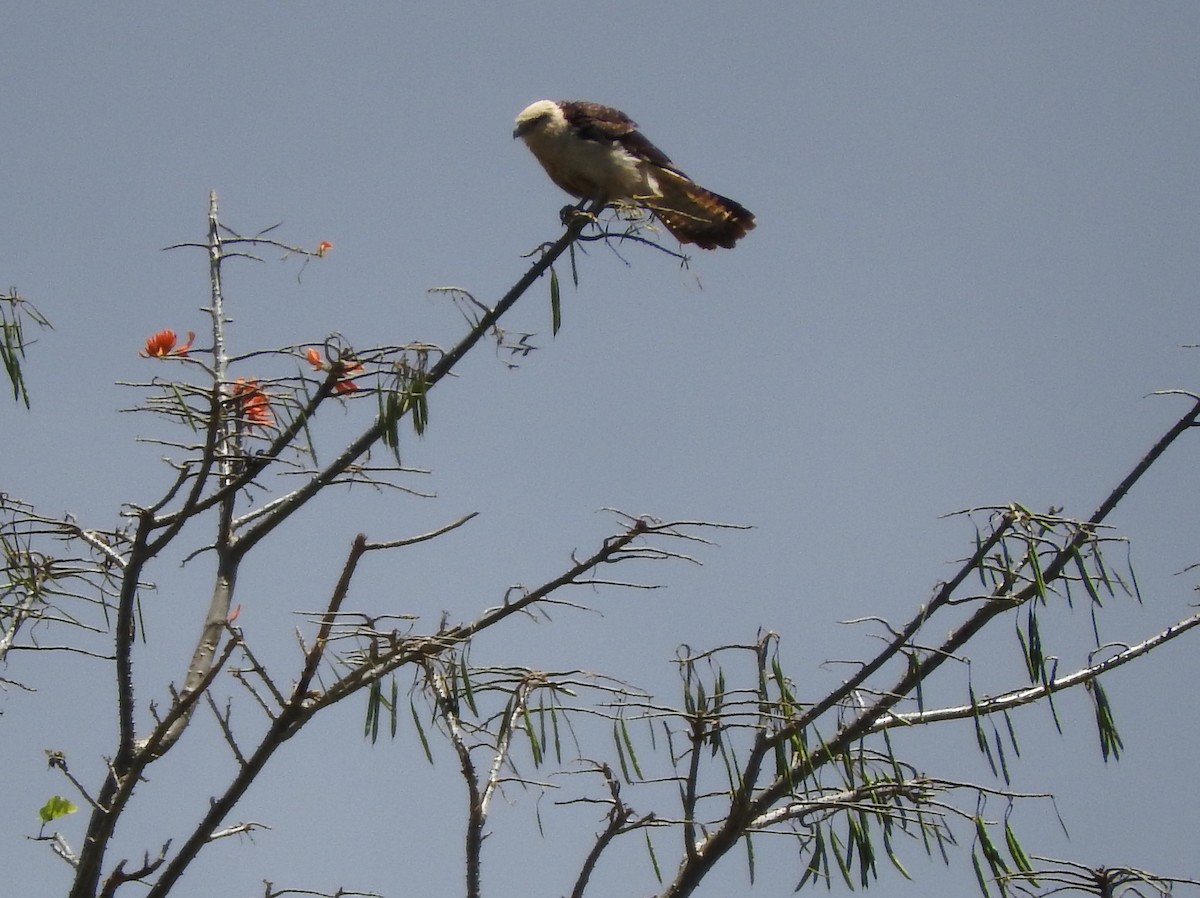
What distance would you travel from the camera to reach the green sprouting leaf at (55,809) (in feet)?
9.94

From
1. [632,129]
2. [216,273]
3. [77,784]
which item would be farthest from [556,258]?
[632,129]

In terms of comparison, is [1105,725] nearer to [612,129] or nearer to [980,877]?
[980,877]

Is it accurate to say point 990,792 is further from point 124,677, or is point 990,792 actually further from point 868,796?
point 124,677

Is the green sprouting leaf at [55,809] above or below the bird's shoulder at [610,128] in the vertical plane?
below

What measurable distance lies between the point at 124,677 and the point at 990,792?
2004mm

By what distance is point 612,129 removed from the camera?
5941 millimetres

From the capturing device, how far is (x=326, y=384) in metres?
3.20

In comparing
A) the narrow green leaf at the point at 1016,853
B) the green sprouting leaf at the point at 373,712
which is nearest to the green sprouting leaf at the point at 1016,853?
the narrow green leaf at the point at 1016,853

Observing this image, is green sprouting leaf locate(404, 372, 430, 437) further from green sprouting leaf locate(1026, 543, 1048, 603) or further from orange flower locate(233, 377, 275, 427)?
green sprouting leaf locate(1026, 543, 1048, 603)

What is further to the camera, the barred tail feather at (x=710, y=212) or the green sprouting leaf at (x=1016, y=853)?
the barred tail feather at (x=710, y=212)

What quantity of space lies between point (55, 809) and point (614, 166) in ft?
12.4

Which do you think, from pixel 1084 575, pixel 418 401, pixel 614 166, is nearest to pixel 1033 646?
pixel 1084 575

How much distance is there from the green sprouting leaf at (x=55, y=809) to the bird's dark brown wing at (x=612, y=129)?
3.87m

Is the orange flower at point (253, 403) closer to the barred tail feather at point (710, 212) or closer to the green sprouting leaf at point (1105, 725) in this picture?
the green sprouting leaf at point (1105, 725)
